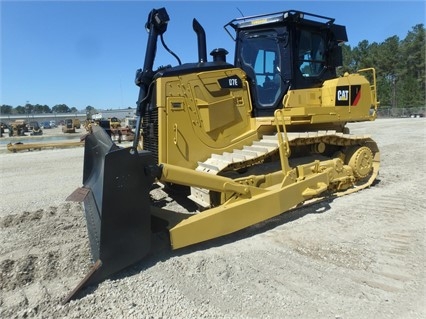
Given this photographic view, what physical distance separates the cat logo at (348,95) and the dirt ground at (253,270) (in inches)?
68.2

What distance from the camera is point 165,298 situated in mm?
3189

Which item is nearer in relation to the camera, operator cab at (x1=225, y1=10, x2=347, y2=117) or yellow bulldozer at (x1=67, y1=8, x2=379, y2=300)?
yellow bulldozer at (x1=67, y1=8, x2=379, y2=300)

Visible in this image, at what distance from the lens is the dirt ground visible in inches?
119

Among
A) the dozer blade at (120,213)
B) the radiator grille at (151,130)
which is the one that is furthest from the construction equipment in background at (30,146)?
the dozer blade at (120,213)

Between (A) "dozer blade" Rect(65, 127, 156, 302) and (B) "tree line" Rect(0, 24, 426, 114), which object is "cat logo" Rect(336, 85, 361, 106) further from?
(B) "tree line" Rect(0, 24, 426, 114)

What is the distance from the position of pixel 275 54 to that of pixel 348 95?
1562mm

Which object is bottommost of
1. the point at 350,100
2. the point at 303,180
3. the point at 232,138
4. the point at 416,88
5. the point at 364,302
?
the point at 364,302

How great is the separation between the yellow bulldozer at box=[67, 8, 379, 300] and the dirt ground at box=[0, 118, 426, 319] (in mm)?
251

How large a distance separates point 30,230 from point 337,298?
13.3 ft

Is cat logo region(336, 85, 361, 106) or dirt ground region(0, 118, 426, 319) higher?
cat logo region(336, 85, 361, 106)

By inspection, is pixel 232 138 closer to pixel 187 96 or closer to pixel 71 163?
pixel 187 96

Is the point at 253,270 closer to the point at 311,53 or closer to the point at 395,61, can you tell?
the point at 311,53

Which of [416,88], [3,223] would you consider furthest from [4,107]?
[3,223]

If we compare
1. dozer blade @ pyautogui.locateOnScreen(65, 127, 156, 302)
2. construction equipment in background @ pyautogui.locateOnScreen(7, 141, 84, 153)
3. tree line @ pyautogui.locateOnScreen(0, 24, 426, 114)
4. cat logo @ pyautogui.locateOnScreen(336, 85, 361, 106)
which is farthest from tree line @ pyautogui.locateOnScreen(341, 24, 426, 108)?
dozer blade @ pyautogui.locateOnScreen(65, 127, 156, 302)
